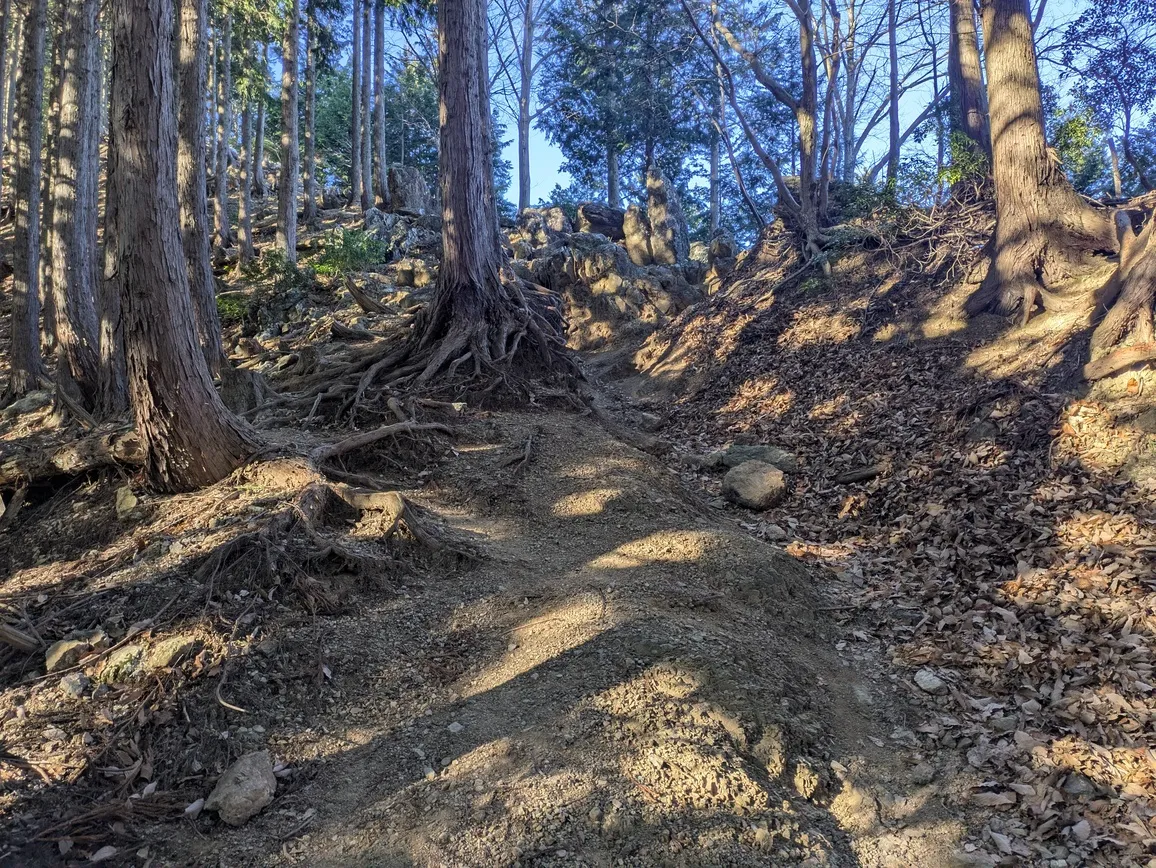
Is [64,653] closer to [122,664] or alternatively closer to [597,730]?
[122,664]

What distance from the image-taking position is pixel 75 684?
362cm

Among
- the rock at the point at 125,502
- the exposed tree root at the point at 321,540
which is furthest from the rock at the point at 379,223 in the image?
the exposed tree root at the point at 321,540

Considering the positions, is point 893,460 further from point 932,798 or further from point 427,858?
point 427,858

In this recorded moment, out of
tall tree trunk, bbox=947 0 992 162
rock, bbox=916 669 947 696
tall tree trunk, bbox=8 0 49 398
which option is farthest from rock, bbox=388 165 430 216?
rock, bbox=916 669 947 696

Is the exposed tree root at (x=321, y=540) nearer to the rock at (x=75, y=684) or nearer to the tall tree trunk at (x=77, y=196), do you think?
the rock at (x=75, y=684)

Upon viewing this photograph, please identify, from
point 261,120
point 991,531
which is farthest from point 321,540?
point 261,120

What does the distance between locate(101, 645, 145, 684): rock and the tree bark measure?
5.26 m

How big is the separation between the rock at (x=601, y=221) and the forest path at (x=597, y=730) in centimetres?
1942

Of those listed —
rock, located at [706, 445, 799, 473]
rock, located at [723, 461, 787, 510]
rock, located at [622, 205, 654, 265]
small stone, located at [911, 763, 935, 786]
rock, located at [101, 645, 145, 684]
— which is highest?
rock, located at [622, 205, 654, 265]

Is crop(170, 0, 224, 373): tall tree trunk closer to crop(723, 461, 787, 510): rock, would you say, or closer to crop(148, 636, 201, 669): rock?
crop(148, 636, 201, 669): rock

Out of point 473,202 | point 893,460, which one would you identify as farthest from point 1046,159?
point 473,202

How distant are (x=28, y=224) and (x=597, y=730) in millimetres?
12432

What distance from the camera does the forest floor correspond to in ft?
10.2

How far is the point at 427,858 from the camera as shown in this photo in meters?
2.90
